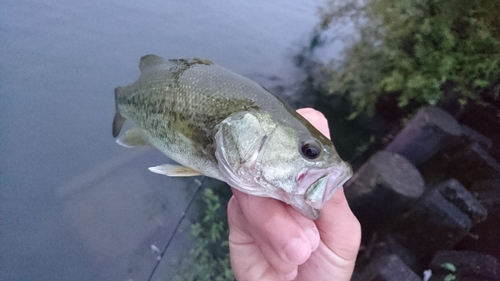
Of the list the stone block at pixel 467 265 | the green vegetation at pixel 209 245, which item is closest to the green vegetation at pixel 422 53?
the stone block at pixel 467 265

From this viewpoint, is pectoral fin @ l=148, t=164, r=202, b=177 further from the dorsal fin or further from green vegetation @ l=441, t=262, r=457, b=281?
green vegetation @ l=441, t=262, r=457, b=281

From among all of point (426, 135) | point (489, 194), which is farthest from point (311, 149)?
point (489, 194)

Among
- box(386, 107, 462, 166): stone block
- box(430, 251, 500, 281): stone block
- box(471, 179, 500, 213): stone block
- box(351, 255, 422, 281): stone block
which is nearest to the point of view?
box(351, 255, 422, 281): stone block

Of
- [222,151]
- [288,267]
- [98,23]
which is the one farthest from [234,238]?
[98,23]

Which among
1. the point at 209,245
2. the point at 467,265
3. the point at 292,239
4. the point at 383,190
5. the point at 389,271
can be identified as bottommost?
the point at 209,245

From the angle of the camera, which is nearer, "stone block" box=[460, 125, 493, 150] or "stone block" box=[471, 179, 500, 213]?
"stone block" box=[471, 179, 500, 213]

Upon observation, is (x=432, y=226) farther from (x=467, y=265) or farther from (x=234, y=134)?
(x=234, y=134)

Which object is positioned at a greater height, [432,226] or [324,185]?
[324,185]

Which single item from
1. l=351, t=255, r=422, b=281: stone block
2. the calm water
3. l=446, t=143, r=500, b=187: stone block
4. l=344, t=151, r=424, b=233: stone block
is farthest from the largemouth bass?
l=446, t=143, r=500, b=187: stone block
